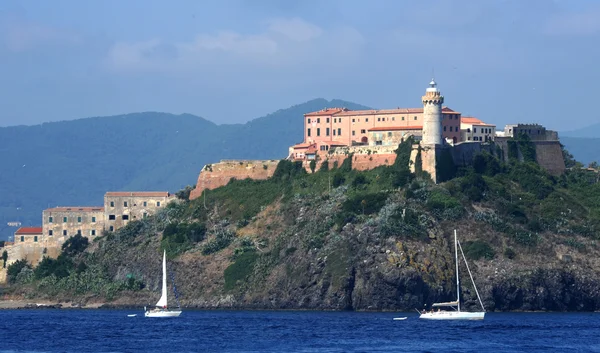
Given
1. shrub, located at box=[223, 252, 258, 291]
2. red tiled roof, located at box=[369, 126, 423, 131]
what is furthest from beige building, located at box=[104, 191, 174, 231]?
red tiled roof, located at box=[369, 126, 423, 131]

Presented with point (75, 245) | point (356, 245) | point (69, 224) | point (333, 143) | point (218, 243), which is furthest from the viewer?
point (69, 224)

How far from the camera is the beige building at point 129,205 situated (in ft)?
411

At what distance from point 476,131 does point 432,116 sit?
9.95m

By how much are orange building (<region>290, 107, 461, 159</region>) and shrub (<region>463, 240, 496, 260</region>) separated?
15323mm

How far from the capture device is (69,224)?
12512 centimetres

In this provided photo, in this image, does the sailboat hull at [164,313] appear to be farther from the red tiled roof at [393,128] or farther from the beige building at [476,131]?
the beige building at [476,131]

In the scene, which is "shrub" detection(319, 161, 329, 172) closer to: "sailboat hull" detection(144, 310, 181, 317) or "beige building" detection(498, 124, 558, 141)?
"beige building" detection(498, 124, 558, 141)

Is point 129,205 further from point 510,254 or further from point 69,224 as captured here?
point 510,254

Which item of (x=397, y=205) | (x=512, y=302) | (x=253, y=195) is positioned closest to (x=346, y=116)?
(x=253, y=195)

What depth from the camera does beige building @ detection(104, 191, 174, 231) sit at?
12525 cm

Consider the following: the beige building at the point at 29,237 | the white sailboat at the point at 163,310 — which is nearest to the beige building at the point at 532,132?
the white sailboat at the point at 163,310

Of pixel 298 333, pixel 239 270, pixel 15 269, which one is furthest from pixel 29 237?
pixel 298 333

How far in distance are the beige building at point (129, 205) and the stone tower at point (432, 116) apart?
27.7 meters

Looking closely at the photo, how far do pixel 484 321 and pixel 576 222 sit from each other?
67.9 ft
